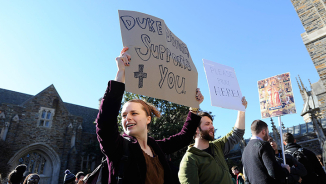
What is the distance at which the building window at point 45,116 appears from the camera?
55.3 ft

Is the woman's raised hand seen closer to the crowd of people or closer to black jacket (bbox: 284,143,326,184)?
the crowd of people

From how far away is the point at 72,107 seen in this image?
75.0 ft

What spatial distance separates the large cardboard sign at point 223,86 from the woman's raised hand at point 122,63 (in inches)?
59.9

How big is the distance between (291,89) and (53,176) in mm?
16850

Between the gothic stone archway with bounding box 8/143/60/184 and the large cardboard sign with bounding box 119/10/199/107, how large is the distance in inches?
652

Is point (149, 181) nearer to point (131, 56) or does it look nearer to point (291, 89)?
point (131, 56)

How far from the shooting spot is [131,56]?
1.88 meters

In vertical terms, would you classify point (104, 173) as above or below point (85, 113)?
below

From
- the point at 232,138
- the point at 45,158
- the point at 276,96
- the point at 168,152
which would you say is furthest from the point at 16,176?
the point at 45,158

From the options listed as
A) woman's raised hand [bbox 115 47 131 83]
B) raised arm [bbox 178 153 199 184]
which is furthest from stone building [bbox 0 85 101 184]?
woman's raised hand [bbox 115 47 131 83]

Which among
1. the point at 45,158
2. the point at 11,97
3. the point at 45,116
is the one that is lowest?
the point at 45,158

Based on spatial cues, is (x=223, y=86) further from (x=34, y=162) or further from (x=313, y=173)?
(x=34, y=162)

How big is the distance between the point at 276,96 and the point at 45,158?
1734 centimetres

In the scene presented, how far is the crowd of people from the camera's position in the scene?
4.65ft
